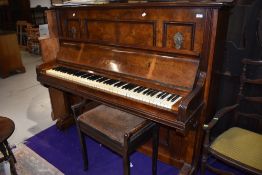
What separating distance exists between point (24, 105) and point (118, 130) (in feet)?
8.26

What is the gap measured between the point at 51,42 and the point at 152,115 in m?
1.60

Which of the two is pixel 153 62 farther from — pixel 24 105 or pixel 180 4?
pixel 24 105

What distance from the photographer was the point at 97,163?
2.28m

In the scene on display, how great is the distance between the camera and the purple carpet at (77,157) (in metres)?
2.19

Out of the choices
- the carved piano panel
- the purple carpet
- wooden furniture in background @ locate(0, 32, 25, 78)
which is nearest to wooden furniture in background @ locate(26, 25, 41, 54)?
wooden furniture in background @ locate(0, 32, 25, 78)

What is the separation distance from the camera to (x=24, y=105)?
365 cm

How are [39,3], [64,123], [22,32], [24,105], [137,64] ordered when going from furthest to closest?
[39,3] → [22,32] → [24,105] → [64,123] → [137,64]

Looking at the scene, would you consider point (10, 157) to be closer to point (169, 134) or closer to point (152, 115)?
point (152, 115)

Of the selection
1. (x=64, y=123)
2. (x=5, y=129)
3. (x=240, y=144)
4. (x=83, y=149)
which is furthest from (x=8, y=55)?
(x=240, y=144)

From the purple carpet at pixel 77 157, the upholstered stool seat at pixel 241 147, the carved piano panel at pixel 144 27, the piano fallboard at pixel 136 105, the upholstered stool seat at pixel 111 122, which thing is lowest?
the purple carpet at pixel 77 157

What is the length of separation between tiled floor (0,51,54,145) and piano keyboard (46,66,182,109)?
1031 millimetres

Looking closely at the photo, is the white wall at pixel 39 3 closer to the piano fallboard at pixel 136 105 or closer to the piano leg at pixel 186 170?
the piano fallboard at pixel 136 105

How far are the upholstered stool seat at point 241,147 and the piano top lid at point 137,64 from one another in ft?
1.67

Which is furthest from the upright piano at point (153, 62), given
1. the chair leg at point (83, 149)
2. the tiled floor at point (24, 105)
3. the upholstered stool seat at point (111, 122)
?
the tiled floor at point (24, 105)
